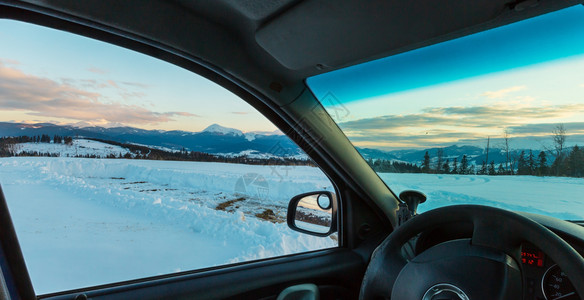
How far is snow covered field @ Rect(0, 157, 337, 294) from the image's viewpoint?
1655 mm

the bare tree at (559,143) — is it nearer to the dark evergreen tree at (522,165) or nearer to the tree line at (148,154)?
the dark evergreen tree at (522,165)

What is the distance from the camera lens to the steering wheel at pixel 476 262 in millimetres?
974

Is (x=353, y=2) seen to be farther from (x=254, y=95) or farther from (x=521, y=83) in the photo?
(x=521, y=83)

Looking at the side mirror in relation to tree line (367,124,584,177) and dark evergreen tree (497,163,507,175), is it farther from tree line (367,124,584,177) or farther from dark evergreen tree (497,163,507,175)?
dark evergreen tree (497,163,507,175)

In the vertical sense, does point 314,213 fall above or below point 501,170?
below

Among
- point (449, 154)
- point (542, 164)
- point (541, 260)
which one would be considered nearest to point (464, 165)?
point (449, 154)

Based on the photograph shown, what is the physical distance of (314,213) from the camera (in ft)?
8.73

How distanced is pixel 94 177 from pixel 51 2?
1009 millimetres

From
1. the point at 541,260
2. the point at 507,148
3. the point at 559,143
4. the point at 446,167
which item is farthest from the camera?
the point at 446,167

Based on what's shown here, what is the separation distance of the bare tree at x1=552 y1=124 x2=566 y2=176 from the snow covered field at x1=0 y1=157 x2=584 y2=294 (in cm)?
9

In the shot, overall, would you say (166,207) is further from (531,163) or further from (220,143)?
(531,163)

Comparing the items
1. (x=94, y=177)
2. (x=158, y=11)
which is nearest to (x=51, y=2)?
(x=158, y=11)

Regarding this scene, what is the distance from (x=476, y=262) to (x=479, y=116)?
1210mm

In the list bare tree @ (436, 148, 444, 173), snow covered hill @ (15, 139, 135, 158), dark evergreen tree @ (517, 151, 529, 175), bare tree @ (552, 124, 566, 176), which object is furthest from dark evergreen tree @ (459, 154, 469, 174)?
snow covered hill @ (15, 139, 135, 158)
